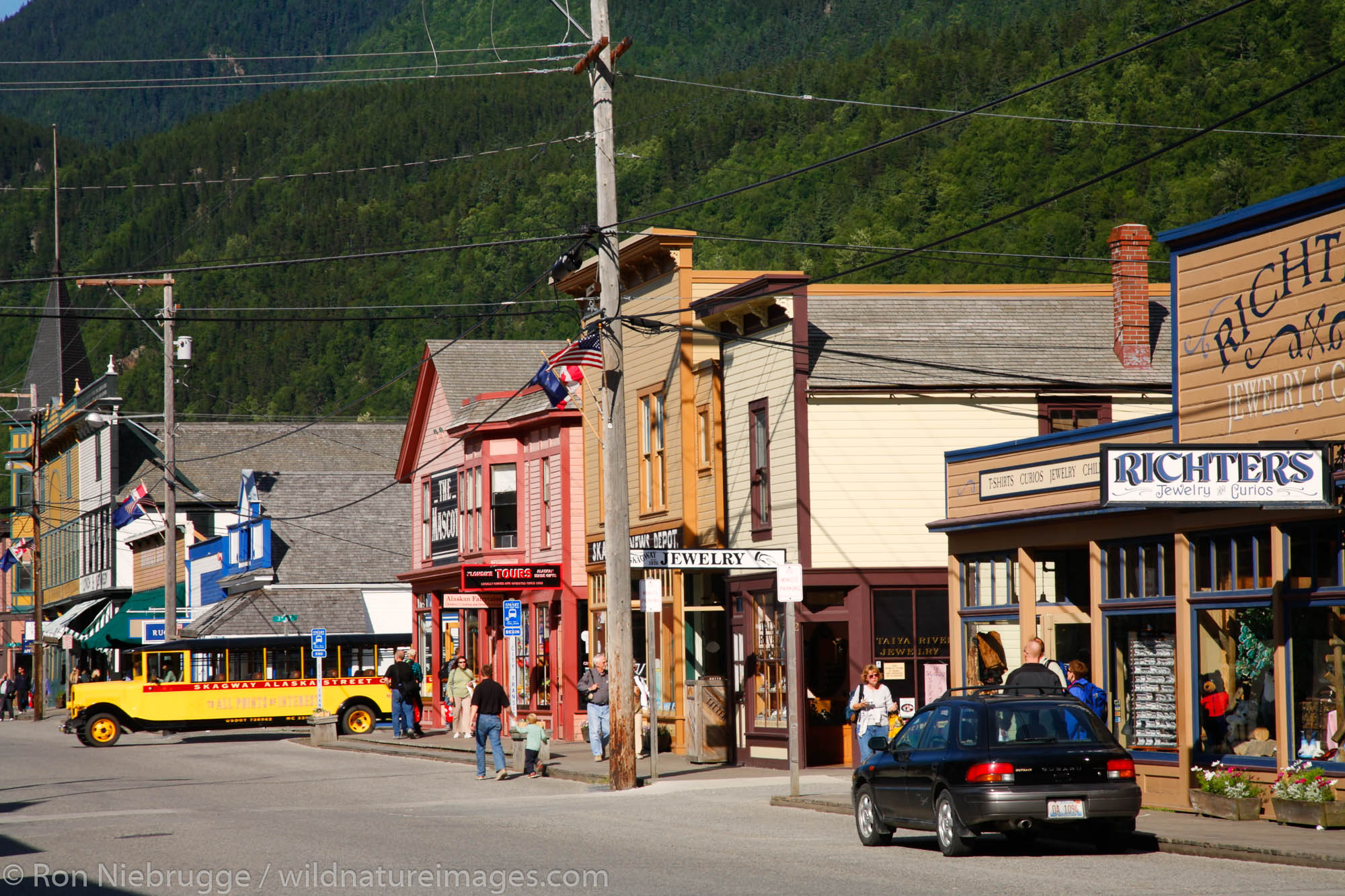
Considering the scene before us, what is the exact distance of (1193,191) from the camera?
175 feet

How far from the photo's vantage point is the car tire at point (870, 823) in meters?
16.1

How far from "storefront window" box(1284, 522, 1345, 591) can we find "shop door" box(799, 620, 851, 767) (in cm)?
1055

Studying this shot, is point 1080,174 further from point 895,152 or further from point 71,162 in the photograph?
point 71,162

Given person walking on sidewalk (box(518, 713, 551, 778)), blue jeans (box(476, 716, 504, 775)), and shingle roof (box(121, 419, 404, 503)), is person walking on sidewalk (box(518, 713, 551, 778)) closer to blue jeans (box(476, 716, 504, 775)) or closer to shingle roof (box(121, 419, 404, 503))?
blue jeans (box(476, 716, 504, 775))

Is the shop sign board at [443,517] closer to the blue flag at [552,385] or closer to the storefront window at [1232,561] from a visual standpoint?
the blue flag at [552,385]

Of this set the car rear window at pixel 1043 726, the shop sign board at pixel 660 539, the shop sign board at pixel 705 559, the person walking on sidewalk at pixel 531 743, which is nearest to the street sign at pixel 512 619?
the shop sign board at pixel 660 539

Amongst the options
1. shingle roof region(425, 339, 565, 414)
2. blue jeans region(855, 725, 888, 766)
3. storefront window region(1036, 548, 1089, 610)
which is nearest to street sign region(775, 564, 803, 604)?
blue jeans region(855, 725, 888, 766)

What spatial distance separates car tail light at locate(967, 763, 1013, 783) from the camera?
14188 mm

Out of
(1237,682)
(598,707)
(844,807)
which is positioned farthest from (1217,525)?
(598,707)

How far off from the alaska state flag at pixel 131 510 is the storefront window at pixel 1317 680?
52776 mm

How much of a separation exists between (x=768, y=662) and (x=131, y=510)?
1628 inches

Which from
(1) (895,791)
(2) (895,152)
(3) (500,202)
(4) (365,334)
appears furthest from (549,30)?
(1) (895,791)

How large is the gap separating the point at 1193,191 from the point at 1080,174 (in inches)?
155

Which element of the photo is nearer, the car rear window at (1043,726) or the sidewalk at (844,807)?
the sidewalk at (844,807)
